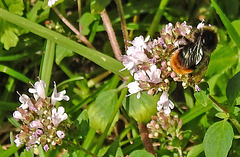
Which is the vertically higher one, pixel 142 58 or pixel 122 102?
pixel 142 58

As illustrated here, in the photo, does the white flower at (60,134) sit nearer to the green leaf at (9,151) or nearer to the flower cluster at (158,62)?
the flower cluster at (158,62)

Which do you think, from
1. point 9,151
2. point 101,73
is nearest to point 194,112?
point 101,73

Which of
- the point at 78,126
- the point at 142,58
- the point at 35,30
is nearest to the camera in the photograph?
the point at 142,58

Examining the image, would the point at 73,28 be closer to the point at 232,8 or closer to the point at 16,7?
the point at 16,7

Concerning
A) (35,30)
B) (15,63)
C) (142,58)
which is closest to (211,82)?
(142,58)

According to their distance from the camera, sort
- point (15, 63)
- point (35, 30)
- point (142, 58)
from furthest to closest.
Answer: point (15, 63), point (35, 30), point (142, 58)

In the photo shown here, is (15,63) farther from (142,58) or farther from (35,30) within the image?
(142,58)

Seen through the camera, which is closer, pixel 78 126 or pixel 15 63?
pixel 78 126
